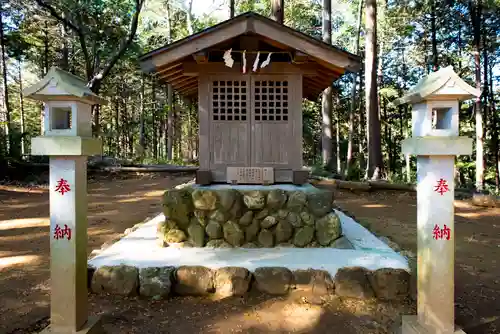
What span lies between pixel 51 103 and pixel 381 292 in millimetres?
4216

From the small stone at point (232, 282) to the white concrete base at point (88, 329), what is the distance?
1.39 metres

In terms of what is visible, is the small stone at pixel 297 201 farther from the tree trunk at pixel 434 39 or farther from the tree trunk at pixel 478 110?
the tree trunk at pixel 434 39

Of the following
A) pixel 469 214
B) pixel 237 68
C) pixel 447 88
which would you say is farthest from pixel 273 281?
pixel 469 214

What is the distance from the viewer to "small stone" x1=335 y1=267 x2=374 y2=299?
14.1 ft

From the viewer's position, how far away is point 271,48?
21.4 ft

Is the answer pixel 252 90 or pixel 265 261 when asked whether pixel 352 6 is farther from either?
pixel 265 261

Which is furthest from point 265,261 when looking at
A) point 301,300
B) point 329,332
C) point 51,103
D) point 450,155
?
point 51,103

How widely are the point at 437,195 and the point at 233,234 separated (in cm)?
313

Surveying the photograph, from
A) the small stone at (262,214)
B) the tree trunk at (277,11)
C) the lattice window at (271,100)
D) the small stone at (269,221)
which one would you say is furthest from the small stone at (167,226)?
the tree trunk at (277,11)

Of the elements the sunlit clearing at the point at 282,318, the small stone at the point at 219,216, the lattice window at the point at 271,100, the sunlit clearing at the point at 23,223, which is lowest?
the sunlit clearing at the point at 282,318

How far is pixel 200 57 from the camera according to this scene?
603cm

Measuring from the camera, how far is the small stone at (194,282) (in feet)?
14.3

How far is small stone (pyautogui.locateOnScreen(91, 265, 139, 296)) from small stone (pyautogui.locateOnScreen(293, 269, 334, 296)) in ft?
6.61

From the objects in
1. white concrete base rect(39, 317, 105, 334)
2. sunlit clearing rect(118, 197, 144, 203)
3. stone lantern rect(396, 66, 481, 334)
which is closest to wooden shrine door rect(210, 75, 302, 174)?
stone lantern rect(396, 66, 481, 334)
